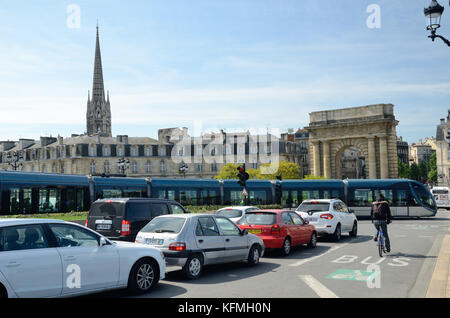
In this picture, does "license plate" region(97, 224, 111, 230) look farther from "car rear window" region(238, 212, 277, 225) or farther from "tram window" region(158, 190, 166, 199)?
"tram window" region(158, 190, 166, 199)

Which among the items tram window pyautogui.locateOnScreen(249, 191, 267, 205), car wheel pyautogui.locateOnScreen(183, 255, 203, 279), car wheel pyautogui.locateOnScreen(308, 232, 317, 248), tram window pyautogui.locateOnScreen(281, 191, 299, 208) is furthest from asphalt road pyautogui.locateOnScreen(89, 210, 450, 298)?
tram window pyautogui.locateOnScreen(281, 191, 299, 208)

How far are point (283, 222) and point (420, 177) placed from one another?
486 ft

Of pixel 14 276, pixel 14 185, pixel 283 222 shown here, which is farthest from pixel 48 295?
pixel 14 185

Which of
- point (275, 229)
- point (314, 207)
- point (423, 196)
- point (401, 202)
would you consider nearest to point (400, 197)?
point (401, 202)

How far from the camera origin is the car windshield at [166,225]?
34.1 feet

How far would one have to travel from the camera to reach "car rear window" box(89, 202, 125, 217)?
43.8 ft

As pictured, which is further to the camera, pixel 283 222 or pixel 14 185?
pixel 14 185

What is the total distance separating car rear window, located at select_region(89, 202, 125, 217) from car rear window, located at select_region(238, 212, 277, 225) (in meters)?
3.80

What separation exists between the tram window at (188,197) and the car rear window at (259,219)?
661 inches

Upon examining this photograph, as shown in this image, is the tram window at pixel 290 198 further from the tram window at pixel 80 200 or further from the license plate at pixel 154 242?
the license plate at pixel 154 242

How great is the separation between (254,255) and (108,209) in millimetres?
4583

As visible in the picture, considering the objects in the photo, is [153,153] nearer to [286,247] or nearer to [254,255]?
[286,247]

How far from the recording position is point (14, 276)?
21.8ft
